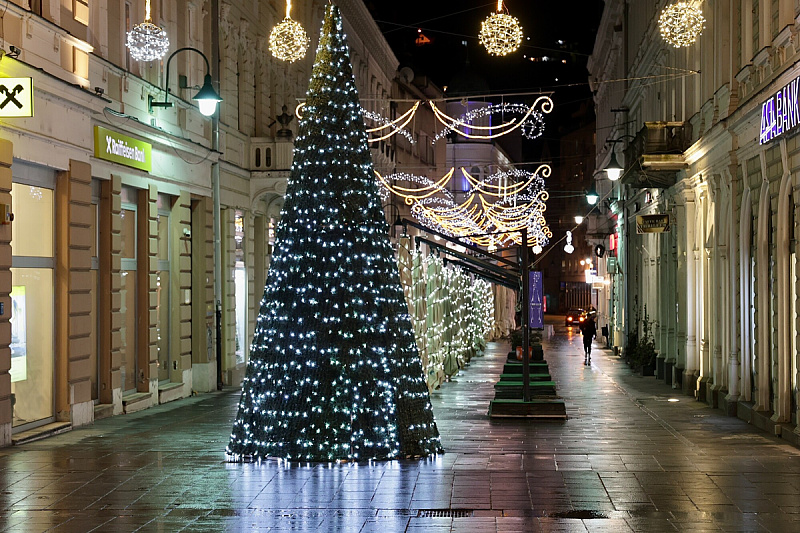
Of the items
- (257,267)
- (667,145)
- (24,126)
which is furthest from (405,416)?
(257,267)

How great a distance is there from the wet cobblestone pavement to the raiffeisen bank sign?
423 cm

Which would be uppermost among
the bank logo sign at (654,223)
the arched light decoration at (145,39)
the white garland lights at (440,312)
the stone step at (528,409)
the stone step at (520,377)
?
the arched light decoration at (145,39)

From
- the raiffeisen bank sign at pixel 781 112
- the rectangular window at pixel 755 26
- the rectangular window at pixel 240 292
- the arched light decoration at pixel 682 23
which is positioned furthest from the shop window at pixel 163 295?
the raiffeisen bank sign at pixel 781 112

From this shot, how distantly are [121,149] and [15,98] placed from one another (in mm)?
5540

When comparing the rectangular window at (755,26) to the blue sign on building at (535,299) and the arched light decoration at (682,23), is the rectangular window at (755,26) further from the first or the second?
the blue sign on building at (535,299)

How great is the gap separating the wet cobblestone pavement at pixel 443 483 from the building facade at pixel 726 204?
1.74 m

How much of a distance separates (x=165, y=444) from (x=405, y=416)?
377cm

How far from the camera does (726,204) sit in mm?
22469

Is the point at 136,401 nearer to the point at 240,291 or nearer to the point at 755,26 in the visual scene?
the point at 240,291

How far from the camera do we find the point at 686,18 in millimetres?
18953

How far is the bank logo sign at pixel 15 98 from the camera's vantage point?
49.2 ft

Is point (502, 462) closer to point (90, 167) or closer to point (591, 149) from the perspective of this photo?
point (90, 167)

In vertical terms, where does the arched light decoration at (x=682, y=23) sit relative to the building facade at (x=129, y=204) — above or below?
above

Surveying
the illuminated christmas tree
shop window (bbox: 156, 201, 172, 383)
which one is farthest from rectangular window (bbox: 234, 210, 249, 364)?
the illuminated christmas tree
